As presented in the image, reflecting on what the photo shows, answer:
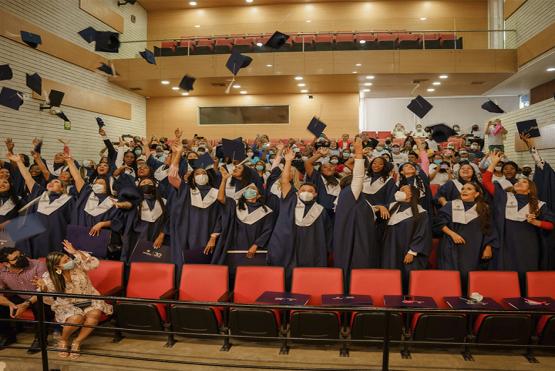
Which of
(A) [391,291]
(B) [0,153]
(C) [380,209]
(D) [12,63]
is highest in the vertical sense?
(D) [12,63]

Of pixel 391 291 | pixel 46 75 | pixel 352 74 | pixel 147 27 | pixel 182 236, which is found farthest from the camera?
A: pixel 147 27

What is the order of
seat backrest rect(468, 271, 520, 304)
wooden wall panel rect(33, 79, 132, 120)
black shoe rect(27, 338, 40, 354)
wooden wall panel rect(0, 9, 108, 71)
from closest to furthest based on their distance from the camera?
black shoe rect(27, 338, 40, 354)
seat backrest rect(468, 271, 520, 304)
wooden wall panel rect(0, 9, 108, 71)
wooden wall panel rect(33, 79, 132, 120)

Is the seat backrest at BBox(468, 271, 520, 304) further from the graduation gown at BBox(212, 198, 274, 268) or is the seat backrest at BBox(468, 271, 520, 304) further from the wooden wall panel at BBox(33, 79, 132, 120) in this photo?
the wooden wall panel at BBox(33, 79, 132, 120)

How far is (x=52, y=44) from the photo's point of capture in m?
12.2

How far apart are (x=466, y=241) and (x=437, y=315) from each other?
1.15 m

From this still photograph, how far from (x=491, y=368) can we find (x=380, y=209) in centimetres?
175

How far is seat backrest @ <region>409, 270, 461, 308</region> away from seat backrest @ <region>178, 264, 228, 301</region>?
1.83 metres

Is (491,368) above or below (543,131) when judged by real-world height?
below

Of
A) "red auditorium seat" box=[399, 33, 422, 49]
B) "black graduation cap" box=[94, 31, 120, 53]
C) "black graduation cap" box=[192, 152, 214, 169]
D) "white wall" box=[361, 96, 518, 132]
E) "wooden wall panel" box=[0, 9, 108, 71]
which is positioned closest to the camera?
"black graduation cap" box=[192, 152, 214, 169]

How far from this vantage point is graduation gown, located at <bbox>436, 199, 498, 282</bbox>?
4176 millimetres

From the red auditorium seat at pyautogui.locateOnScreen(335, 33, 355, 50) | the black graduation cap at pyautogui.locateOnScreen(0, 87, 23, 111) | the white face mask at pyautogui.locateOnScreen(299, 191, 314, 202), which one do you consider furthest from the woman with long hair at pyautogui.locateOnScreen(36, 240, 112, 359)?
the red auditorium seat at pyautogui.locateOnScreen(335, 33, 355, 50)

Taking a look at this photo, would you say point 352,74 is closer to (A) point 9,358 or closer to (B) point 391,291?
(B) point 391,291

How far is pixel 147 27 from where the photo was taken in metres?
18.3

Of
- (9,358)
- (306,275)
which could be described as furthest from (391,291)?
(9,358)
